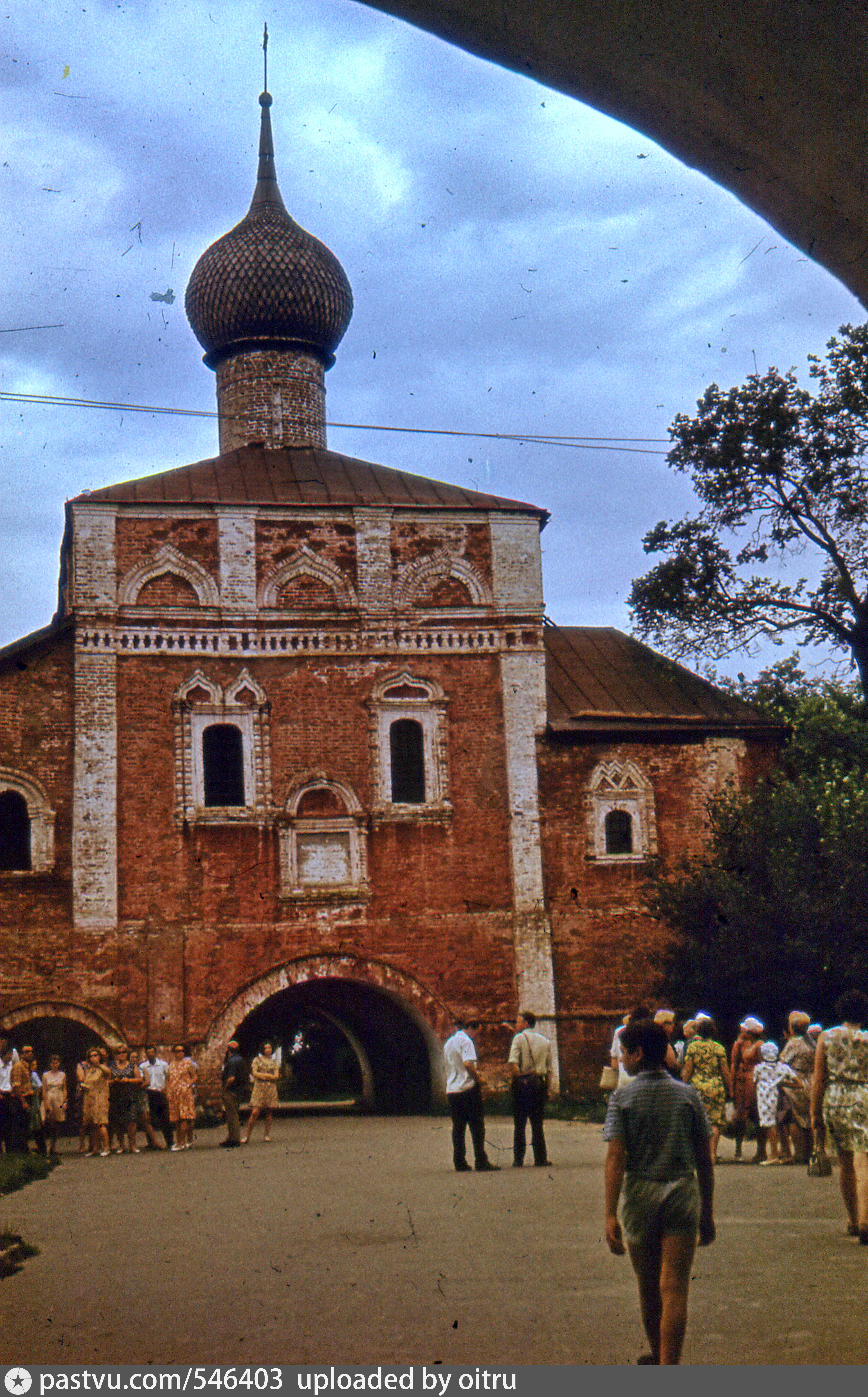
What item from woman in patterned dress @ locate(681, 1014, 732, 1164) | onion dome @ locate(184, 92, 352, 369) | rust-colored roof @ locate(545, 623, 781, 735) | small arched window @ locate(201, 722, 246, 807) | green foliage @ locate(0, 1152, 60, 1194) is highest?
onion dome @ locate(184, 92, 352, 369)

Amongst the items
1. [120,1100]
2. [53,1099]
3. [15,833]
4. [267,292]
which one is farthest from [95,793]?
[267,292]

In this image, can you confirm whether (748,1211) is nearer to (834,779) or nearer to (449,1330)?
(449,1330)

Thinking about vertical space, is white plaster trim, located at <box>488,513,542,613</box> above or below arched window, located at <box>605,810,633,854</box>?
above

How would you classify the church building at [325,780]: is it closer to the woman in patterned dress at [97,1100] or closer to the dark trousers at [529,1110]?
the woman in patterned dress at [97,1100]

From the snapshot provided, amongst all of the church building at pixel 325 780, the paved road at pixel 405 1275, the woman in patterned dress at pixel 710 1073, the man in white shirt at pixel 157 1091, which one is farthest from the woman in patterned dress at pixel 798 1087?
the church building at pixel 325 780

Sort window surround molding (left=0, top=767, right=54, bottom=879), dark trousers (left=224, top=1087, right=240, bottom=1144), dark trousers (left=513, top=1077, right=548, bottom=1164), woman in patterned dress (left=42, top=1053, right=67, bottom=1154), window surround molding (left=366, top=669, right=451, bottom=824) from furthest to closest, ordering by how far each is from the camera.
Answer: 1. window surround molding (left=366, top=669, right=451, bottom=824)
2. window surround molding (left=0, top=767, right=54, bottom=879)
3. woman in patterned dress (left=42, top=1053, right=67, bottom=1154)
4. dark trousers (left=224, top=1087, right=240, bottom=1144)
5. dark trousers (left=513, top=1077, right=548, bottom=1164)

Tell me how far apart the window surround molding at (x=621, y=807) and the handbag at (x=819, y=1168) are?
377 inches

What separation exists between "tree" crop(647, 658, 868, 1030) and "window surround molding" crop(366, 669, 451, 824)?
3.08 meters

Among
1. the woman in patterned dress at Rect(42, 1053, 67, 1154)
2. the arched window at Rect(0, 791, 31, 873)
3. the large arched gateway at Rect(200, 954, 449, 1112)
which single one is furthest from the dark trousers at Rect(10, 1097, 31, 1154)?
the arched window at Rect(0, 791, 31, 873)

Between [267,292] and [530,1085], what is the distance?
14985mm

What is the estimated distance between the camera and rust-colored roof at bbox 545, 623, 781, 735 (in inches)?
841

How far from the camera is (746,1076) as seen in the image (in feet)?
41.5

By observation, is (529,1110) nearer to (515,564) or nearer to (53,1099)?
(53,1099)

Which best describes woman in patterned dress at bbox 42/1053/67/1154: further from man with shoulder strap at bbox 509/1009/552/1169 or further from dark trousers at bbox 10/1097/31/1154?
man with shoulder strap at bbox 509/1009/552/1169
